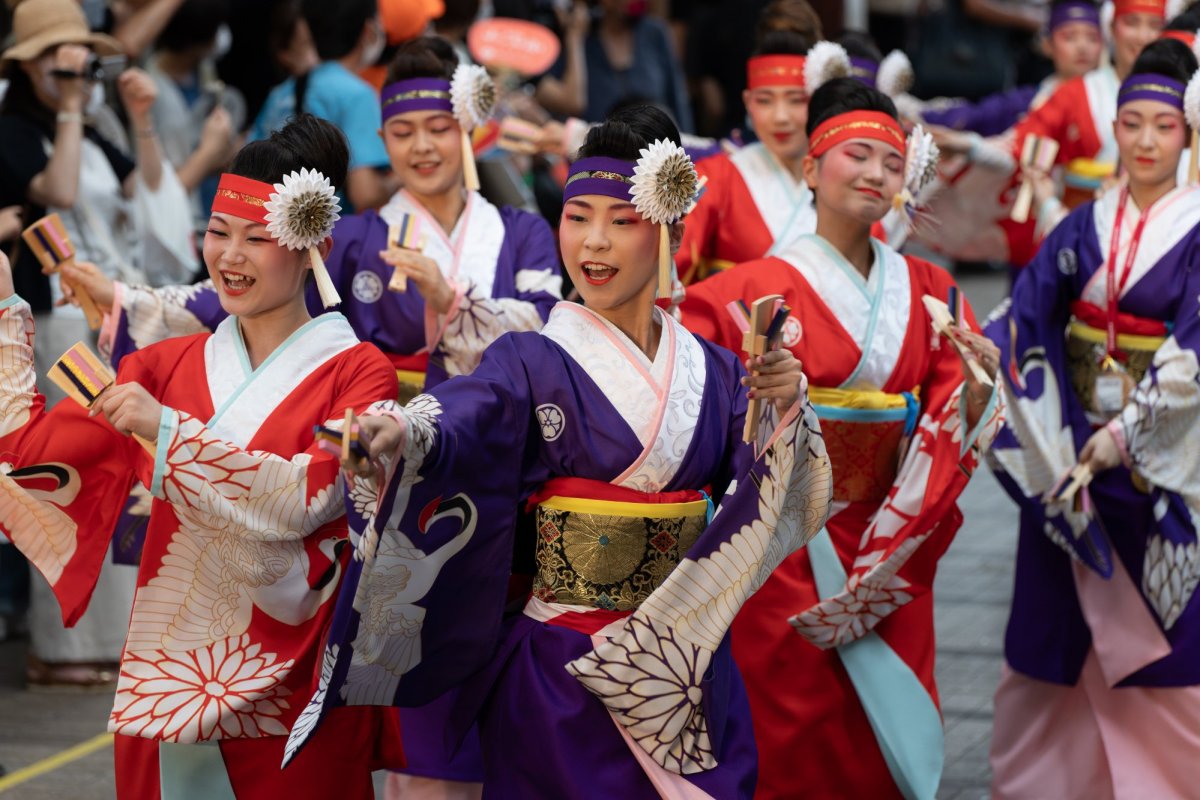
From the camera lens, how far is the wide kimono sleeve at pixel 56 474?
12.3ft

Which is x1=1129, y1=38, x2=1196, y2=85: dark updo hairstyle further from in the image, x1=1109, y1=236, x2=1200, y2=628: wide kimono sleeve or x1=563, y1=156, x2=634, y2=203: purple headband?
x1=563, y1=156, x2=634, y2=203: purple headband

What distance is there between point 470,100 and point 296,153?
139 cm

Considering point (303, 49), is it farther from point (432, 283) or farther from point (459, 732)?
point (459, 732)

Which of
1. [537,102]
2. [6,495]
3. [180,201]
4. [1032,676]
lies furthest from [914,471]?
[537,102]

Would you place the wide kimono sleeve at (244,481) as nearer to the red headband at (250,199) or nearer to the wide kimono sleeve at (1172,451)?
the red headband at (250,199)

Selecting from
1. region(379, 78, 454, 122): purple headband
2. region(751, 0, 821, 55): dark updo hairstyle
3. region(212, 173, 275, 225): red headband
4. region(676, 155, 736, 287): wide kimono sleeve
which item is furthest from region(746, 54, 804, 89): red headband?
region(212, 173, 275, 225): red headband

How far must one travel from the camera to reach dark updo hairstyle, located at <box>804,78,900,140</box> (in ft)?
15.4

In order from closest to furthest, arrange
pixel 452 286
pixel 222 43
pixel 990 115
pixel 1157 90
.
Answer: pixel 452 286
pixel 1157 90
pixel 222 43
pixel 990 115

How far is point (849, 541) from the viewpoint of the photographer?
464 centimetres

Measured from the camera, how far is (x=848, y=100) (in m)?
4.70

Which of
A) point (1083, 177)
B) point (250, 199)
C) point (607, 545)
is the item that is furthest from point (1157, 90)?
point (250, 199)

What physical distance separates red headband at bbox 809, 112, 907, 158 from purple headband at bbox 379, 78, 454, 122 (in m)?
1.11

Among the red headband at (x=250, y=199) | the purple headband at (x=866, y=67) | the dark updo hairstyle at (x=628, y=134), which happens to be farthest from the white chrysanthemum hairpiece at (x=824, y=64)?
the red headband at (x=250, y=199)

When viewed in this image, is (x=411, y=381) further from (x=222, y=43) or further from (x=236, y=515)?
(x=222, y=43)
